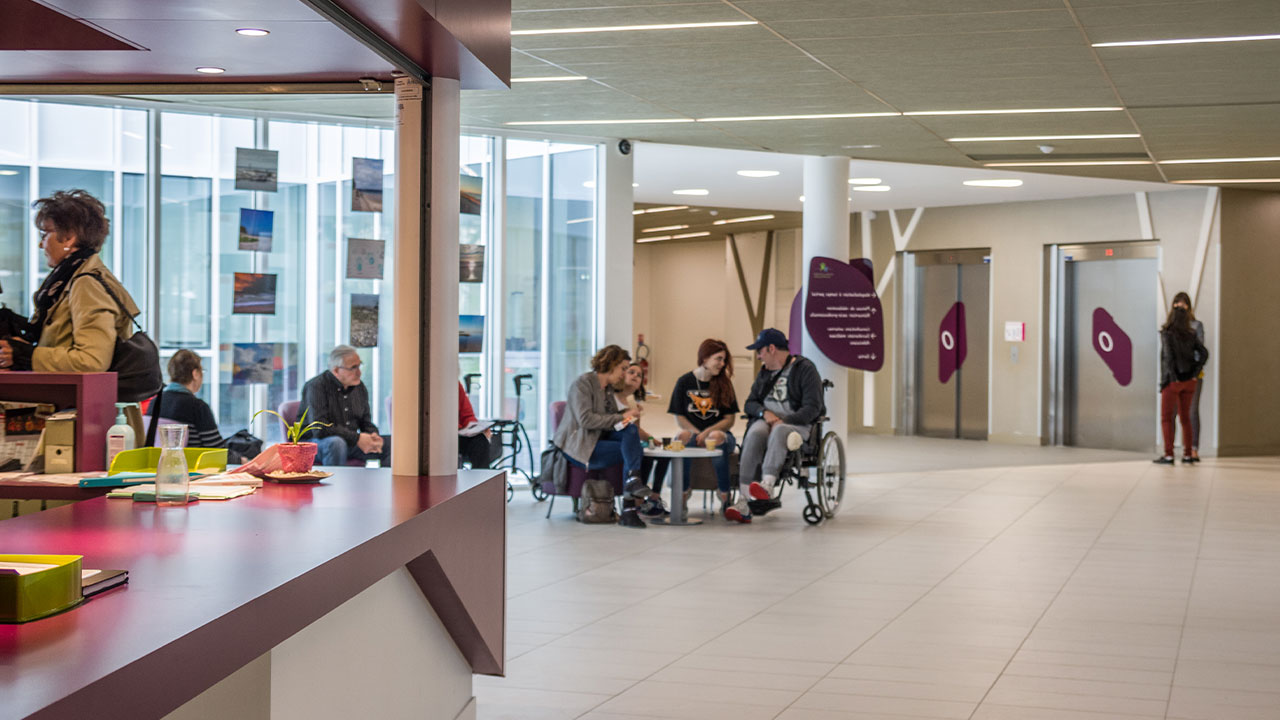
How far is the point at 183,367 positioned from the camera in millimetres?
7109

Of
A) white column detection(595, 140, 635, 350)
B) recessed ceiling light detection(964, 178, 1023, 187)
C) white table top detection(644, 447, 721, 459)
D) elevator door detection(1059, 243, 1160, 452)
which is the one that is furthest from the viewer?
elevator door detection(1059, 243, 1160, 452)

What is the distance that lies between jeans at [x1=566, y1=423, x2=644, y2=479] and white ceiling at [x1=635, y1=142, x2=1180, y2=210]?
3.36 meters

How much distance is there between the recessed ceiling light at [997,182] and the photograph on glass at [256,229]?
25.1 ft

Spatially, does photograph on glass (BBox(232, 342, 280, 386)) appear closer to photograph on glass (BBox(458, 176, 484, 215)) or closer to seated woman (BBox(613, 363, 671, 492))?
photograph on glass (BBox(458, 176, 484, 215))

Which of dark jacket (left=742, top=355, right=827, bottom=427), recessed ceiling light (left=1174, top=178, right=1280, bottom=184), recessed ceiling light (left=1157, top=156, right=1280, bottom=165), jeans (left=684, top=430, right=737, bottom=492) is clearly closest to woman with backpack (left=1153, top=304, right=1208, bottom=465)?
recessed ceiling light (left=1174, top=178, right=1280, bottom=184)

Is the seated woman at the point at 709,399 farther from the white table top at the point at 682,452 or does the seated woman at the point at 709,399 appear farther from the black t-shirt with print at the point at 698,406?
the white table top at the point at 682,452

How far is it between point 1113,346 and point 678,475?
8228 mm

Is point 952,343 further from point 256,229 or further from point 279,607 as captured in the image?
point 279,607

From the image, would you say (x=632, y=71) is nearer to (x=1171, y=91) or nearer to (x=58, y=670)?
(x=1171, y=91)

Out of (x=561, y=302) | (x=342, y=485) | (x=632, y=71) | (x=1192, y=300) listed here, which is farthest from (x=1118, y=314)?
(x=342, y=485)

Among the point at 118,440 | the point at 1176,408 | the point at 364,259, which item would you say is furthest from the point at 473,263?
the point at 1176,408

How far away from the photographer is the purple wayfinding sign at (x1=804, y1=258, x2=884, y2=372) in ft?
36.2

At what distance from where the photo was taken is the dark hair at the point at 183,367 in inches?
279

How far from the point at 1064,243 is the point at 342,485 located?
42.0 ft
